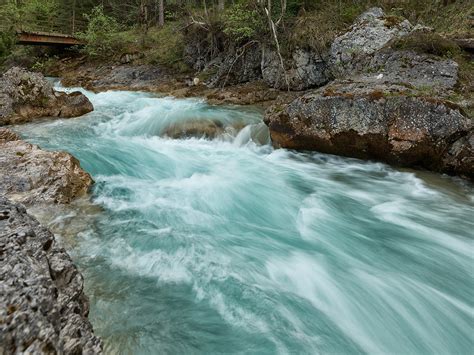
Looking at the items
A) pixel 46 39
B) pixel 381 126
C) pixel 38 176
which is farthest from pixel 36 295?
pixel 46 39

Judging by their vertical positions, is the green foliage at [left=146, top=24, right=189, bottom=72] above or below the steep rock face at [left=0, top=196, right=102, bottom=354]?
above

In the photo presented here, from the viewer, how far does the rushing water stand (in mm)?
3082

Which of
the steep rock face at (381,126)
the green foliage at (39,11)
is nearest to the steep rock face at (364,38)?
the steep rock face at (381,126)

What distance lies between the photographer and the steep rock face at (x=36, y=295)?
1.62 m

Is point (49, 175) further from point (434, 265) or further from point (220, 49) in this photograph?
point (220, 49)

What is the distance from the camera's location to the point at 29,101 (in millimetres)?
10805

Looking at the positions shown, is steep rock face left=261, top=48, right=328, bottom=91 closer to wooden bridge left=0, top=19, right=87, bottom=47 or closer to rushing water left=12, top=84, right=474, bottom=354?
rushing water left=12, top=84, right=474, bottom=354

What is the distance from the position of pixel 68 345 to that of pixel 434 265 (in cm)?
422

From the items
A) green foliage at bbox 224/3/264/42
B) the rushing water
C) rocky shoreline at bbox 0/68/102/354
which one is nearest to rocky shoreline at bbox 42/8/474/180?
the rushing water

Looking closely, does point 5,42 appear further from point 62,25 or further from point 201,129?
point 62,25

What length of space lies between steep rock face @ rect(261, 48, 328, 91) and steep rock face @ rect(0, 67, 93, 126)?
7.33m

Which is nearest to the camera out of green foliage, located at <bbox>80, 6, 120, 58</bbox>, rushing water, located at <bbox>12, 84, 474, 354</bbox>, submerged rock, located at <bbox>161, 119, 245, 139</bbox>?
rushing water, located at <bbox>12, 84, 474, 354</bbox>

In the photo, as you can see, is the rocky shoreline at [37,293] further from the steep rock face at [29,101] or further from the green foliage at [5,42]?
the green foliage at [5,42]

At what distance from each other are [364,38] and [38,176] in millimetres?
9952
